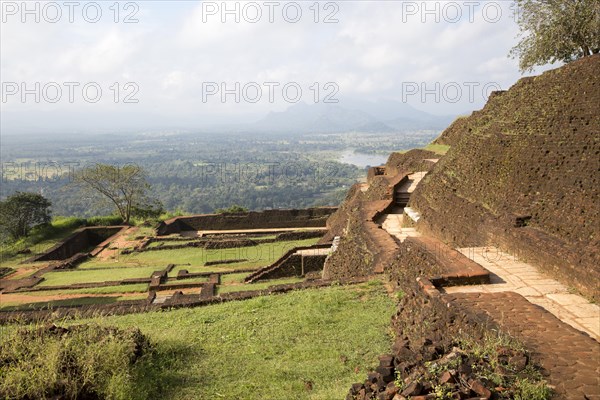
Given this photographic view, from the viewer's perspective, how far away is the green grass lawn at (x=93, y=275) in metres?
15.5

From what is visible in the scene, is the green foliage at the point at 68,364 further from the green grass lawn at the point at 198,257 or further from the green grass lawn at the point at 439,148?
the green grass lawn at the point at 439,148

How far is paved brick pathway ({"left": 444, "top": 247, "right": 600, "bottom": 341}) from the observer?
5.43 metres

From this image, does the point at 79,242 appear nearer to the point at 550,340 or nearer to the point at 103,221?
the point at 103,221

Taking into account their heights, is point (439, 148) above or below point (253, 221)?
above

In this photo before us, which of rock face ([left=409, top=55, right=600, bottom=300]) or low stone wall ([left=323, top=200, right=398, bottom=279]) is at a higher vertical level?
rock face ([left=409, top=55, right=600, bottom=300])

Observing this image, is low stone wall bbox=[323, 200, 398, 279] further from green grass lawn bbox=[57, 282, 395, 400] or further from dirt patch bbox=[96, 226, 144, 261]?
dirt patch bbox=[96, 226, 144, 261]

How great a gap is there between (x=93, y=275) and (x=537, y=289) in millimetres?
15431

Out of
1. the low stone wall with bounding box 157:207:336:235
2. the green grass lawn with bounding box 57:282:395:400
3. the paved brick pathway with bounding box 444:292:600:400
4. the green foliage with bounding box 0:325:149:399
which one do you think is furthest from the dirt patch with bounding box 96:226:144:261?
the paved brick pathway with bounding box 444:292:600:400

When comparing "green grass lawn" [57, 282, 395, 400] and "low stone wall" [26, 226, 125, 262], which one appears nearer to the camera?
"green grass lawn" [57, 282, 395, 400]

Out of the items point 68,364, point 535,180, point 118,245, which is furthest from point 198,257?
point 535,180

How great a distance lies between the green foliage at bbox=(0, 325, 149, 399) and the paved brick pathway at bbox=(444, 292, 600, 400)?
4.48m

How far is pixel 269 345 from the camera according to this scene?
6.57 meters

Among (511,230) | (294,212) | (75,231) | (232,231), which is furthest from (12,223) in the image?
(511,230)

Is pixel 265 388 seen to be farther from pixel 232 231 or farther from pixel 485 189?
pixel 232 231
